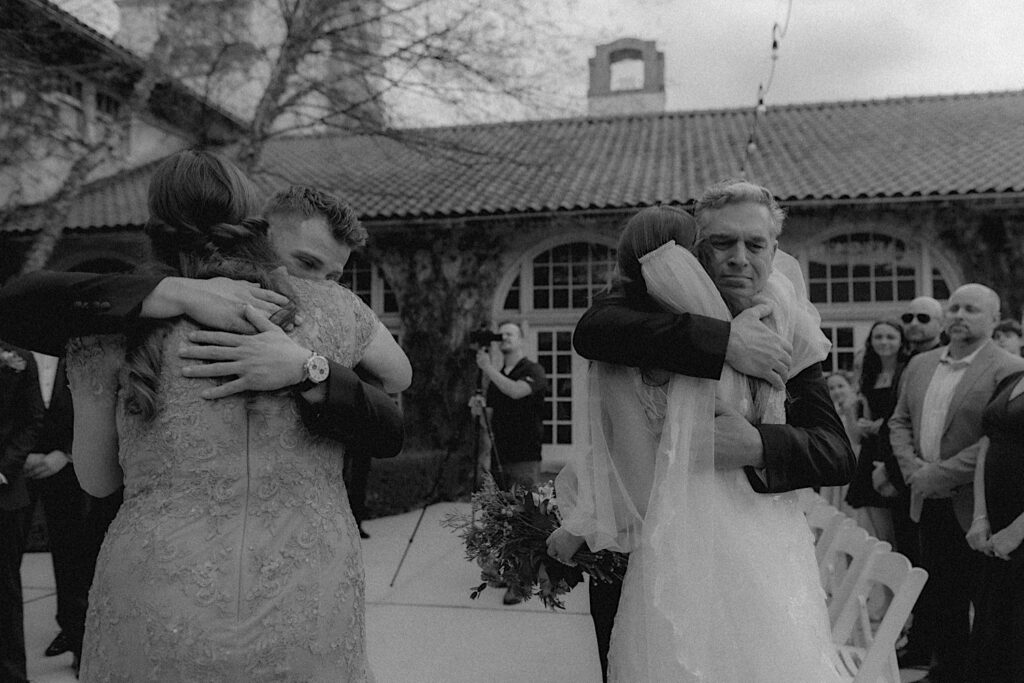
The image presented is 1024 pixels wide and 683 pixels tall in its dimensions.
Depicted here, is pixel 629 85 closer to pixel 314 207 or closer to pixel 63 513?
pixel 63 513

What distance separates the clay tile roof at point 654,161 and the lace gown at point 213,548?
11.0m

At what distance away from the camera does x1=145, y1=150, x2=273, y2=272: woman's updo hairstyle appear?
1.56m

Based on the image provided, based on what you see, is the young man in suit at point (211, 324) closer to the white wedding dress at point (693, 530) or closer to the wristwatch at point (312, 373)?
the wristwatch at point (312, 373)

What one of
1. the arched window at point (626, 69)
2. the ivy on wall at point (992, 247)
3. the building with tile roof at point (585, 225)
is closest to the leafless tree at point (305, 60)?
the building with tile roof at point (585, 225)

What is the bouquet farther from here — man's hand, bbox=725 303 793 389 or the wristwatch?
the wristwatch

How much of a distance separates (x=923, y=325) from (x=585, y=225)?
8.22 metres

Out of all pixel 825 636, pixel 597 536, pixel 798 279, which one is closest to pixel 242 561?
pixel 597 536

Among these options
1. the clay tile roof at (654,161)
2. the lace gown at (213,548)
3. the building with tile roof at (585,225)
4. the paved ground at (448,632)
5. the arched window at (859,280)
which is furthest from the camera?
the arched window at (859,280)

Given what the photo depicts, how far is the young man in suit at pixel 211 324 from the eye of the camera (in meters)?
1.46

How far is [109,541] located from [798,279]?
1.85m

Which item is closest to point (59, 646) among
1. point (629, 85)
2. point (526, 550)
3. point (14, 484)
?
point (14, 484)

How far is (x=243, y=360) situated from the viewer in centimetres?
148

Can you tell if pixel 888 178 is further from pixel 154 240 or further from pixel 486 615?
pixel 154 240

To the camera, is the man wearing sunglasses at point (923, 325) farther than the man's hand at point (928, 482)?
Yes
